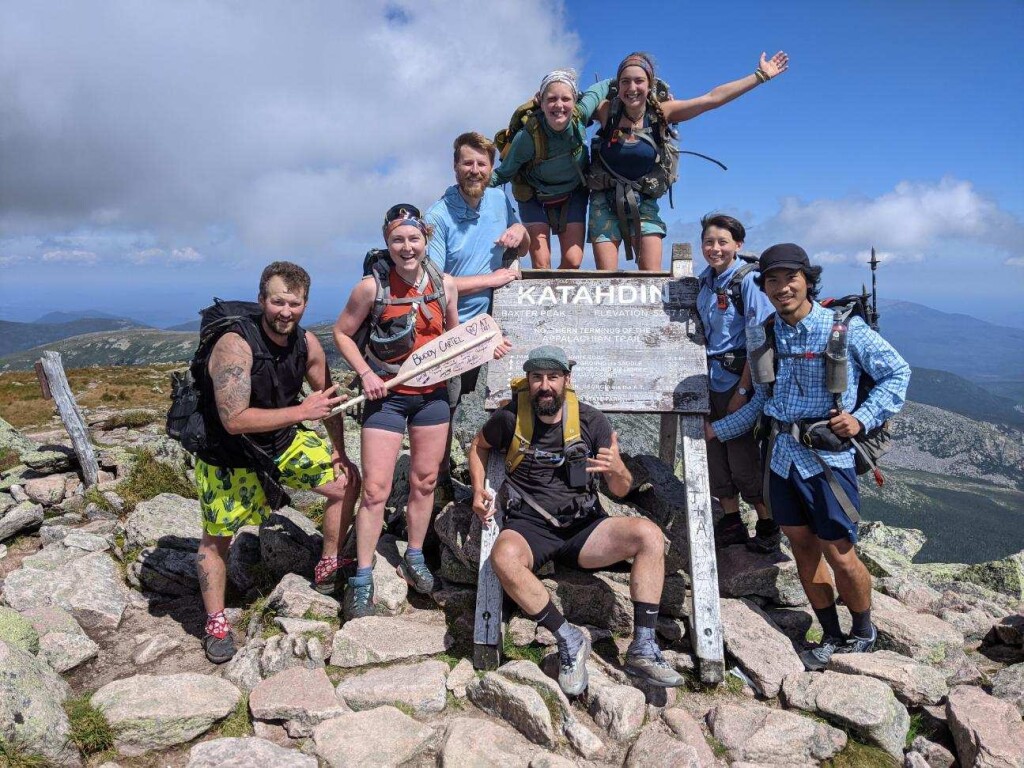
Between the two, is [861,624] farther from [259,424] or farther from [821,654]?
[259,424]

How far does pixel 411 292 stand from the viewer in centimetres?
642

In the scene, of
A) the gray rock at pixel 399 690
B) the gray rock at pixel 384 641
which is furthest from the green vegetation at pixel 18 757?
the gray rock at pixel 384 641

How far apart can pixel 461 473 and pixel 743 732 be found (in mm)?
5353

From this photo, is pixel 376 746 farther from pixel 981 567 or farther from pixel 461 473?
pixel 981 567

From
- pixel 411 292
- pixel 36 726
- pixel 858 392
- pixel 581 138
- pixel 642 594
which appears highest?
pixel 581 138

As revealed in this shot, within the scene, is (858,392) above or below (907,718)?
above

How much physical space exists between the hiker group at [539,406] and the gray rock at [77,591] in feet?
5.98

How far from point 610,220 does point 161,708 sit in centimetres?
700

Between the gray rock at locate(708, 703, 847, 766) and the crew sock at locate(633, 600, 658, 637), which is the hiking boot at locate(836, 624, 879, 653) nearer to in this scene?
the gray rock at locate(708, 703, 847, 766)

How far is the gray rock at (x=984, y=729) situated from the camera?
4688 mm

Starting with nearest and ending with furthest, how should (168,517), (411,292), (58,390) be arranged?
(411,292) < (168,517) < (58,390)

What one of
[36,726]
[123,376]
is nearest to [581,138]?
[36,726]

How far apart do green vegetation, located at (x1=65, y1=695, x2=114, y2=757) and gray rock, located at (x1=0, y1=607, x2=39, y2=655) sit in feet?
4.07

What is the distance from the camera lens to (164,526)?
28.8 ft
